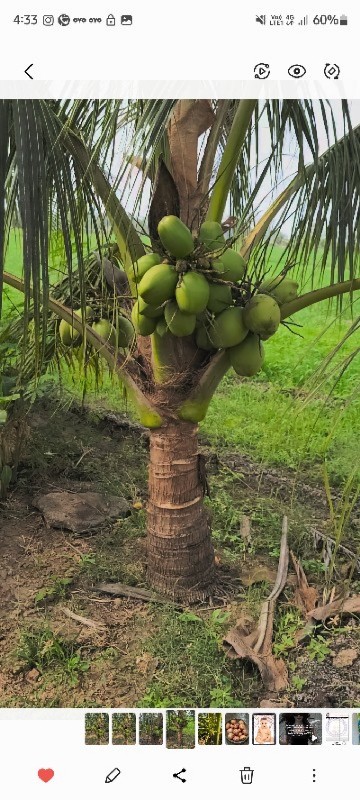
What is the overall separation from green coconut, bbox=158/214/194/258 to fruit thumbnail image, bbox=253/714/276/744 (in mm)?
1072

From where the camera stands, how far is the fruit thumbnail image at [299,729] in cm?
133

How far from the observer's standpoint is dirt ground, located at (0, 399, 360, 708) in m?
2.01

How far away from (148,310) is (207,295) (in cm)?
19

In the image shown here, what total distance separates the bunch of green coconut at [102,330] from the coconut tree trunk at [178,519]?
0.35 metres

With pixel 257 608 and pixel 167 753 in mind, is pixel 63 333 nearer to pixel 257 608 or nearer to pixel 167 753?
pixel 257 608

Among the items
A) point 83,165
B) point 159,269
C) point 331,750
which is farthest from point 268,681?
point 83,165

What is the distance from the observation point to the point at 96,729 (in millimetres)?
1364

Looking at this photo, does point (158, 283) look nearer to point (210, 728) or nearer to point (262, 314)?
point (262, 314)

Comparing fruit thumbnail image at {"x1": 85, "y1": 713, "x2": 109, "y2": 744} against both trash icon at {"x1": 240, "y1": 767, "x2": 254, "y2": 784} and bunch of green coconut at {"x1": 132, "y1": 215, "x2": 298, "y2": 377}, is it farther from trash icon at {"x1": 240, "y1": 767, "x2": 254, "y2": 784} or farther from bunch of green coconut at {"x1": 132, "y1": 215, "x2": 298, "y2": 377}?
bunch of green coconut at {"x1": 132, "y1": 215, "x2": 298, "y2": 377}

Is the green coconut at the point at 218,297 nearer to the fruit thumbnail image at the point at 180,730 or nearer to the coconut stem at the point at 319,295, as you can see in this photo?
the coconut stem at the point at 319,295

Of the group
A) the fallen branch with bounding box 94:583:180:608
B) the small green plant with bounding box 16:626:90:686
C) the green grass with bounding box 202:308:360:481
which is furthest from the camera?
the green grass with bounding box 202:308:360:481
